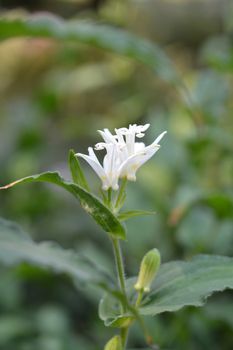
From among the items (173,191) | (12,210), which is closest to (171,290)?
(173,191)

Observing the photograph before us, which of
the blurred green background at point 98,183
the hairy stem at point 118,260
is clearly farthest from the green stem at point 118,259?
the blurred green background at point 98,183

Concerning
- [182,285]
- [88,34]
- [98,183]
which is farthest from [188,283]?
[98,183]

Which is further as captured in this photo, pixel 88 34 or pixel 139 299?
pixel 88 34

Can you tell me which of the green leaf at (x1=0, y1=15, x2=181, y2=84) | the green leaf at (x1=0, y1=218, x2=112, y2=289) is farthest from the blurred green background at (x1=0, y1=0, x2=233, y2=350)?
the green leaf at (x1=0, y1=218, x2=112, y2=289)

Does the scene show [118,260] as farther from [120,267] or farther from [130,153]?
[130,153]

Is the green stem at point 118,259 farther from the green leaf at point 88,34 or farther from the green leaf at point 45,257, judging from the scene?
the green leaf at point 88,34

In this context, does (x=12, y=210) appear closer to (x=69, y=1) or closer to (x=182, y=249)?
(x=182, y=249)
